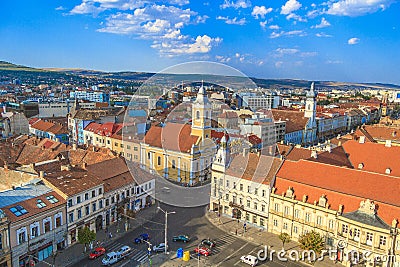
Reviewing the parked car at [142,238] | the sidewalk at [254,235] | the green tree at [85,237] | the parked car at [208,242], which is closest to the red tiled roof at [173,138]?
the sidewalk at [254,235]

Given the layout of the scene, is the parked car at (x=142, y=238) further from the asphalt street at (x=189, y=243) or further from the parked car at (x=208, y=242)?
the parked car at (x=208, y=242)

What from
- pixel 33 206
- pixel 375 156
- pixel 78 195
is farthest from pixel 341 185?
pixel 33 206

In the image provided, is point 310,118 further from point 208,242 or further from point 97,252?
point 97,252

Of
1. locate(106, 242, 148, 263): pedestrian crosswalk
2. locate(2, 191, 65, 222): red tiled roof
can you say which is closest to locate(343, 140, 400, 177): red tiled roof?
locate(106, 242, 148, 263): pedestrian crosswalk

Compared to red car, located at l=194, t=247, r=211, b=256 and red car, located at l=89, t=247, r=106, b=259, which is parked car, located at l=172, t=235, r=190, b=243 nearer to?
red car, located at l=194, t=247, r=211, b=256

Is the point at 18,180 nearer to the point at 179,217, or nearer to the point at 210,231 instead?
the point at 179,217
